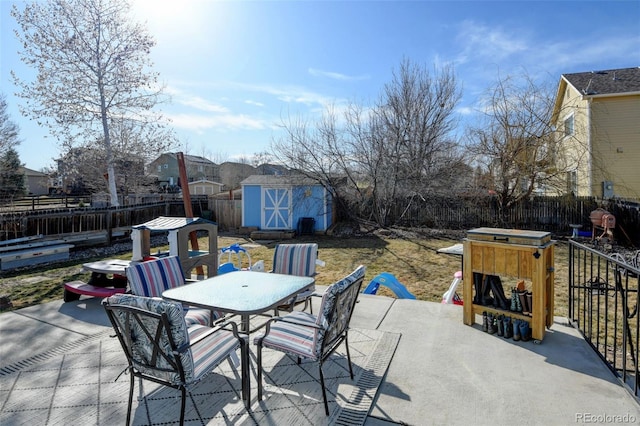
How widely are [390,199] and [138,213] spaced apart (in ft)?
29.4

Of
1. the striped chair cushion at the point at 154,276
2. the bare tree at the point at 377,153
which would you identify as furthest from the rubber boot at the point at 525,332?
the bare tree at the point at 377,153

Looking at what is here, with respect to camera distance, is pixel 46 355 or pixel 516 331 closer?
pixel 46 355

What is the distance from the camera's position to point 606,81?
1162 centimetres

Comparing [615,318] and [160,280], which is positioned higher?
[160,280]

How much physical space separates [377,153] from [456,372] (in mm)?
10189

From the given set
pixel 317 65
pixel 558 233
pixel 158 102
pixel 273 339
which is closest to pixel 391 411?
pixel 273 339

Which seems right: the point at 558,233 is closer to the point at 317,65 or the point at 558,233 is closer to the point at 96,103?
the point at 317,65

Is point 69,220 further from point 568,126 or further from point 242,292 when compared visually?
point 568,126

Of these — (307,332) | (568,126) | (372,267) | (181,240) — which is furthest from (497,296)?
(568,126)

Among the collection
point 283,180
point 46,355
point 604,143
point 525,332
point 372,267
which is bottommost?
point 372,267

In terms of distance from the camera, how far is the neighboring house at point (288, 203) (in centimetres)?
1266

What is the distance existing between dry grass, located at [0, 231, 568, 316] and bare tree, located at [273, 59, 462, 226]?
204 centimetres

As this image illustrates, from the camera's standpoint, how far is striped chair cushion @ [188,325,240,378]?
2098 millimetres

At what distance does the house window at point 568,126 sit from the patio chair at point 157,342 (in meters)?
12.8
